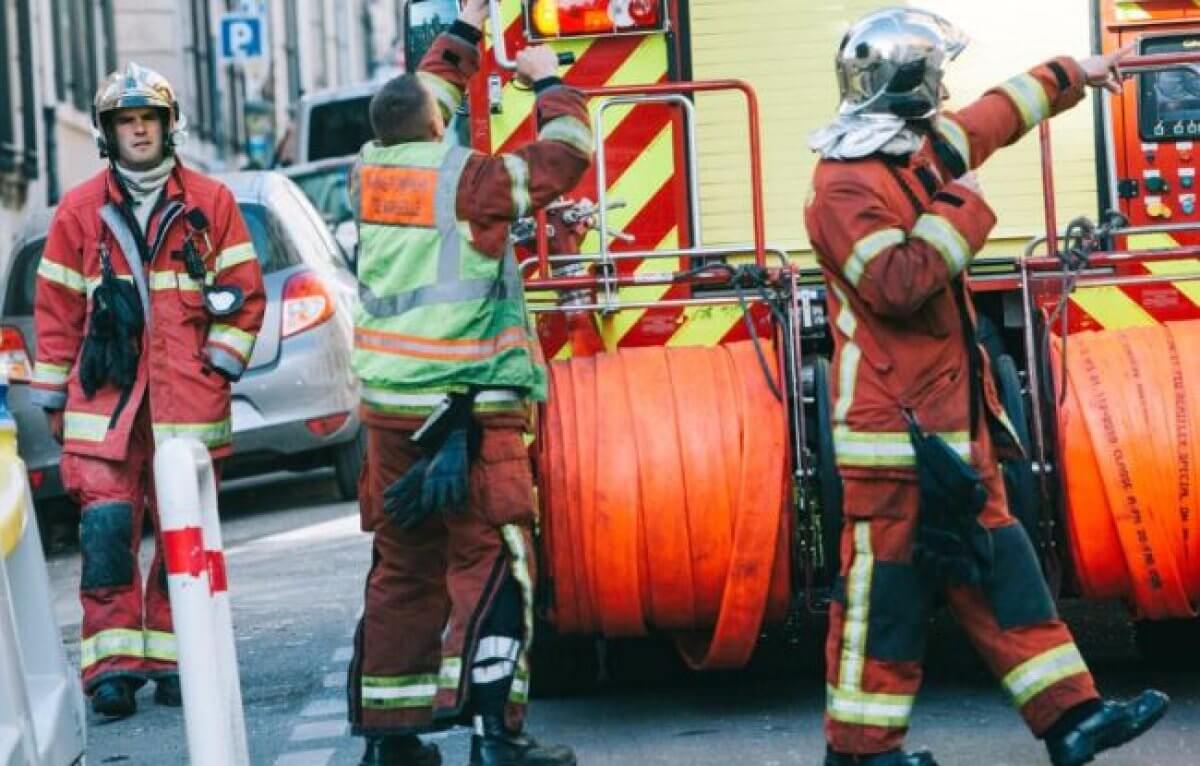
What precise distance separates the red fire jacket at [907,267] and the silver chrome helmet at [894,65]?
10 centimetres

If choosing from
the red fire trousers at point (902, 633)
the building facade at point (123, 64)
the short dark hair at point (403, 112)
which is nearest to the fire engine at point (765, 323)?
the red fire trousers at point (902, 633)

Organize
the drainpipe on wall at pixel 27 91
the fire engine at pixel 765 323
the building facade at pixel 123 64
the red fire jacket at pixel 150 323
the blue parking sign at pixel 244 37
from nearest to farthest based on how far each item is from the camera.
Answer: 1. the fire engine at pixel 765 323
2. the red fire jacket at pixel 150 323
3. the building facade at pixel 123 64
4. the drainpipe on wall at pixel 27 91
5. the blue parking sign at pixel 244 37

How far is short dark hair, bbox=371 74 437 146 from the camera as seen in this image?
667 cm

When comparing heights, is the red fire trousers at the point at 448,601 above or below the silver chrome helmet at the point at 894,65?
below

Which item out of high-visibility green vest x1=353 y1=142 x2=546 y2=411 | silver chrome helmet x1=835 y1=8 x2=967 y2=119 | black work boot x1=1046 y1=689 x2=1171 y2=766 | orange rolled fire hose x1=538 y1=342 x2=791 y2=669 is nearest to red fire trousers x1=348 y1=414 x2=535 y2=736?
high-visibility green vest x1=353 y1=142 x2=546 y2=411

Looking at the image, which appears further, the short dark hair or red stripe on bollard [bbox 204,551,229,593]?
the short dark hair

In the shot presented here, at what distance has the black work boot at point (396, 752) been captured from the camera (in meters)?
6.75

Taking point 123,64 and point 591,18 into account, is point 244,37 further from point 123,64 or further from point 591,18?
point 591,18

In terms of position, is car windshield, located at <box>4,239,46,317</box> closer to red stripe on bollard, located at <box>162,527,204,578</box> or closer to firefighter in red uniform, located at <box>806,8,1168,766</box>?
firefighter in red uniform, located at <box>806,8,1168,766</box>

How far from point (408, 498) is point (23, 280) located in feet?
23.9

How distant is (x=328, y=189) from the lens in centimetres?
2206

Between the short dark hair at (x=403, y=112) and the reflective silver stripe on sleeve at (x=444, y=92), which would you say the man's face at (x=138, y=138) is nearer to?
the reflective silver stripe on sleeve at (x=444, y=92)

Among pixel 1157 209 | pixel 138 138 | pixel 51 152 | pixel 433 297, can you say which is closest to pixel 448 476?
pixel 433 297

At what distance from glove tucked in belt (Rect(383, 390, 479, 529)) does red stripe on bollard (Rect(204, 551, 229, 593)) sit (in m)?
1.28
